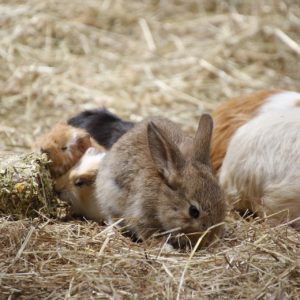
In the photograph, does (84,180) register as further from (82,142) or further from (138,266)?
(138,266)

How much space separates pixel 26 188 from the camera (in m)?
4.90

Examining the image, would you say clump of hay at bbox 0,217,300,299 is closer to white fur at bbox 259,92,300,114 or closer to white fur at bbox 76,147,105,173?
white fur at bbox 76,147,105,173

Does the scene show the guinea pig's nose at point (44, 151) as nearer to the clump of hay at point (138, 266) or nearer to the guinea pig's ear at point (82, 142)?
the guinea pig's ear at point (82, 142)

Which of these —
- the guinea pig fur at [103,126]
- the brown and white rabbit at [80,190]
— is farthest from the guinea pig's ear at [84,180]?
the guinea pig fur at [103,126]

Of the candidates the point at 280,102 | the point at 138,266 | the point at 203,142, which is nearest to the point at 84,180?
the point at 203,142

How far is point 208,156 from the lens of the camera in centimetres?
461

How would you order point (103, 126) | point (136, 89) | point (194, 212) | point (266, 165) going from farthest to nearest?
point (136, 89) → point (103, 126) → point (266, 165) → point (194, 212)

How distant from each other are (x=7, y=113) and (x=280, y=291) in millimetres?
4044

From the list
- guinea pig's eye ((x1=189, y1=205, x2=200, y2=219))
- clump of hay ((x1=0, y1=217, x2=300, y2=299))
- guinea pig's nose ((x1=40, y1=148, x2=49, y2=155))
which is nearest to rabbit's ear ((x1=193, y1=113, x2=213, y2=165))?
guinea pig's eye ((x1=189, y1=205, x2=200, y2=219))

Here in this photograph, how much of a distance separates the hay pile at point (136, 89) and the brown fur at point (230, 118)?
53cm

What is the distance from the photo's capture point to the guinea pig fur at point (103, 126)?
223 inches

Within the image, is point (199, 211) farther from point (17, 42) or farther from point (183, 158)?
point (17, 42)

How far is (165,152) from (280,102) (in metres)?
1.30

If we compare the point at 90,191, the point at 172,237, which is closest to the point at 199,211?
the point at 172,237
